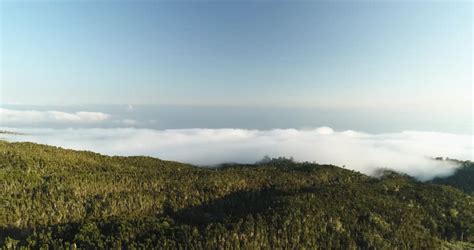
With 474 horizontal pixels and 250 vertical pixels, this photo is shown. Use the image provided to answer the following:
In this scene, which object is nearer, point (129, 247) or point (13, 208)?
point (129, 247)

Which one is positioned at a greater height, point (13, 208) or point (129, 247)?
point (13, 208)

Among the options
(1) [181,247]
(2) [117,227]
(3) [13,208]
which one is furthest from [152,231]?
(3) [13,208]

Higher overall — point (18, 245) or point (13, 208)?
point (13, 208)

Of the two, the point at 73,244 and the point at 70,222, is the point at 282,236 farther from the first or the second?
the point at 70,222

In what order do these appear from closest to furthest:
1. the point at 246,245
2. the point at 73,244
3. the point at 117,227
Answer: the point at 73,244 → the point at 246,245 → the point at 117,227

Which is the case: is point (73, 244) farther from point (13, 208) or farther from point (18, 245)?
point (13, 208)

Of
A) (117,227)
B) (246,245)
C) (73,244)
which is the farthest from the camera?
(117,227)

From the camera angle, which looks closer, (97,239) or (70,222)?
(97,239)

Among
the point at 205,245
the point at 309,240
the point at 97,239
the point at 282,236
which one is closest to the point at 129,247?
the point at 97,239
